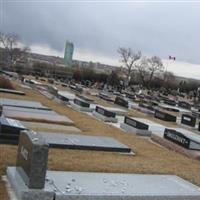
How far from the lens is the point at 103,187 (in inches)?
290

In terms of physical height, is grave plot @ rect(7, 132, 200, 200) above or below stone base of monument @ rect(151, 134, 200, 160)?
above

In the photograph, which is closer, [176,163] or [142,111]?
[176,163]

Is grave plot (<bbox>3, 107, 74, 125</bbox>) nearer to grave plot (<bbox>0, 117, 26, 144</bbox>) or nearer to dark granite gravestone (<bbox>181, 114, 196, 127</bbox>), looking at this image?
grave plot (<bbox>0, 117, 26, 144</bbox>)

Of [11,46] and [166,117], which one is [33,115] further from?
[11,46]

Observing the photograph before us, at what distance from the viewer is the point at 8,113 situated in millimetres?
15828

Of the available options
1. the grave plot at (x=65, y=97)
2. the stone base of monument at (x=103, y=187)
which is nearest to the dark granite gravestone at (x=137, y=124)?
the stone base of monument at (x=103, y=187)

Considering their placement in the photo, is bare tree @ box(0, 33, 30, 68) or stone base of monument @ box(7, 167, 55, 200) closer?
stone base of monument @ box(7, 167, 55, 200)

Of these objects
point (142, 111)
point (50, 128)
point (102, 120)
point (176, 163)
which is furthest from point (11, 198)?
point (142, 111)

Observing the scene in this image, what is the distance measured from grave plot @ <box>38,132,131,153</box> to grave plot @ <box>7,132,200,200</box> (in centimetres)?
272

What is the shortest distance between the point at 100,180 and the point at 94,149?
3.53m

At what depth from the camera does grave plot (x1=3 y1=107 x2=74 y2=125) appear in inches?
607

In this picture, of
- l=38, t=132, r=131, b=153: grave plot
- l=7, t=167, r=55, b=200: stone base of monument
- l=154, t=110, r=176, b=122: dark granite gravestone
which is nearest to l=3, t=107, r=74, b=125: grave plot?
l=38, t=132, r=131, b=153: grave plot

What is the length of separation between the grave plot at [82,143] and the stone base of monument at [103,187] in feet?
8.95

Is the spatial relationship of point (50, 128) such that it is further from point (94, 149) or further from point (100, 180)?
point (100, 180)
